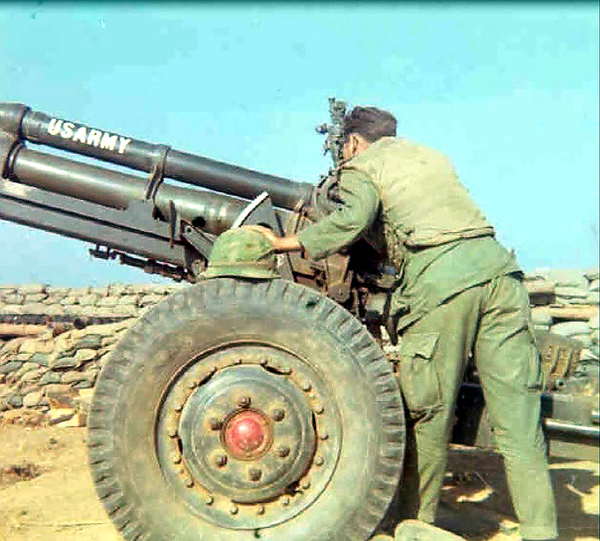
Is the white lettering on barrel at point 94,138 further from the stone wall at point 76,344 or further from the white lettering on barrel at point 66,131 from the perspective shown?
the stone wall at point 76,344

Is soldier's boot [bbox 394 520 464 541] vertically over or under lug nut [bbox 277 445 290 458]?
under

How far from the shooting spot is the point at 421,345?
345 centimetres

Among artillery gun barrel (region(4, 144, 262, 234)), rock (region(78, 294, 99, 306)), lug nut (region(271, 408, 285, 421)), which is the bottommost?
lug nut (region(271, 408, 285, 421))

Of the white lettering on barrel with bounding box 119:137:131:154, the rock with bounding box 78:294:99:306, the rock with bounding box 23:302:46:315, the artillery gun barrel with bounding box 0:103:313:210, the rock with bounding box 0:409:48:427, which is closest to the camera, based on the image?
the artillery gun barrel with bounding box 0:103:313:210

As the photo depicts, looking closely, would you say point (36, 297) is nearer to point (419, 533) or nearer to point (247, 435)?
point (247, 435)

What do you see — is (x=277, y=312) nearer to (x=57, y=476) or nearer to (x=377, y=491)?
(x=377, y=491)

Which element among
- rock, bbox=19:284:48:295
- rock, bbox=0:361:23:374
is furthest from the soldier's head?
rock, bbox=19:284:48:295

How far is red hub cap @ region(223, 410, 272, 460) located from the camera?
3281 millimetres

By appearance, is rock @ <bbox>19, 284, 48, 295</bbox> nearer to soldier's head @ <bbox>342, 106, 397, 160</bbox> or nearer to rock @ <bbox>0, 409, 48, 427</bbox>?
rock @ <bbox>0, 409, 48, 427</bbox>

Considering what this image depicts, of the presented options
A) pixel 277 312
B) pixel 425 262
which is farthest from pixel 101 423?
pixel 425 262

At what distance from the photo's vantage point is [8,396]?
10.2 meters

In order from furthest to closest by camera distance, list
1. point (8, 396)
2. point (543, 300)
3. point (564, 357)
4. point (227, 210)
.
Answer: point (543, 300) < point (8, 396) < point (564, 357) < point (227, 210)

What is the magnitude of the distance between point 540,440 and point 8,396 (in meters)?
8.29

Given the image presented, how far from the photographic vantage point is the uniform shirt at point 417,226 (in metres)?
3.49
